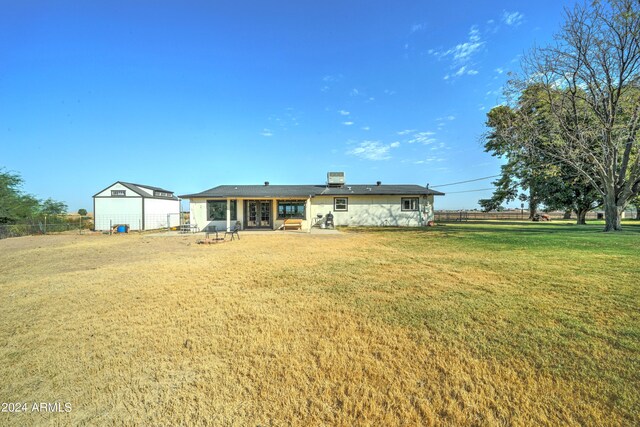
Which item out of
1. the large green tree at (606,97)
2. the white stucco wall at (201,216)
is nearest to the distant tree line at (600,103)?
the large green tree at (606,97)

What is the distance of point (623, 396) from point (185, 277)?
7.08m

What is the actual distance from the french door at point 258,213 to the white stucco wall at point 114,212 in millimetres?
10407

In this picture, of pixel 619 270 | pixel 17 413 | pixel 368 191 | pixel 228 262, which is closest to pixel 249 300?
pixel 17 413

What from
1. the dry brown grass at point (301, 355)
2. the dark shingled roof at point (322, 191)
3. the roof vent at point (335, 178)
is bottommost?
the dry brown grass at point (301, 355)

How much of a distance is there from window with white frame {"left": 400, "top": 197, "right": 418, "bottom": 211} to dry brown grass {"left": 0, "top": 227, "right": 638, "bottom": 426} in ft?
51.9

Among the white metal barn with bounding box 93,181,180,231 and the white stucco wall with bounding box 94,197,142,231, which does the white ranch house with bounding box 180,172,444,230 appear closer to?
the white metal barn with bounding box 93,181,180,231

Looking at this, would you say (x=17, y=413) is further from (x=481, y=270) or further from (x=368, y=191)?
(x=368, y=191)

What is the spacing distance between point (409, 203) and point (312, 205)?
8.16 meters

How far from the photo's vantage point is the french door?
19.3 m

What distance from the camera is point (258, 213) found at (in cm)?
1948

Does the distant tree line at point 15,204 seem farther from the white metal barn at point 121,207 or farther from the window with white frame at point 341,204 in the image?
the window with white frame at point 341,204

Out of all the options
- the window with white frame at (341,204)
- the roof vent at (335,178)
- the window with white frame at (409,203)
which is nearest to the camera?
the window with white frame at (409,203)

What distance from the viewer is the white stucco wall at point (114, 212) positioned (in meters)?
21.4

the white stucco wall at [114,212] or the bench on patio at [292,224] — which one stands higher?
the white stucco wall at [114,212]
